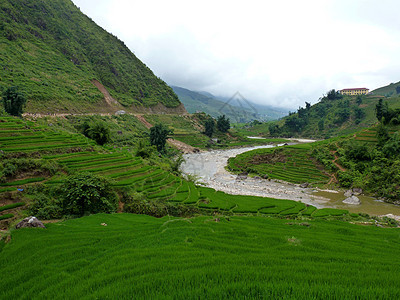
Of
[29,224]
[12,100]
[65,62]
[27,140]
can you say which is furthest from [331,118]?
[65,62]

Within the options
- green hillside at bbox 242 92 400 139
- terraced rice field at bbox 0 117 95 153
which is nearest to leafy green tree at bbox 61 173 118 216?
terraced rice field at bbox 0 117 95 153

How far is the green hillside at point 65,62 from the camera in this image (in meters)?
52.1

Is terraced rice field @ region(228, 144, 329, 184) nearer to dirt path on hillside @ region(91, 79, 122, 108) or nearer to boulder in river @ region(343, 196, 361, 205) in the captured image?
boulder in river @ region(343, 196, 361, 205)

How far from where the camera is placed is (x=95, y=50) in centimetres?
9844

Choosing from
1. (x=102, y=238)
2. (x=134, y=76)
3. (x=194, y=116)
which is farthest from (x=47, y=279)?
(x=134, y=76)

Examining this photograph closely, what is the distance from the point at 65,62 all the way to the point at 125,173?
7657 centimetres

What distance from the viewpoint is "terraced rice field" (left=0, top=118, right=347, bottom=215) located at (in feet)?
65.7

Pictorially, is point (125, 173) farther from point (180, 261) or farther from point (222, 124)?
point (222, 124)

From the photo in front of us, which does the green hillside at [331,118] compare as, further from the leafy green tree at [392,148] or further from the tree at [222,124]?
the leafy green tree at [392,148]

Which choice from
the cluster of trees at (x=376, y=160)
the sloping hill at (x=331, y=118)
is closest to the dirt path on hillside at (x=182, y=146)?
the cluster of trees at (x=376, y=160)

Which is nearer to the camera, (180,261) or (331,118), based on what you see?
(180,261)

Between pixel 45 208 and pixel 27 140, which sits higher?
pixel 27 140

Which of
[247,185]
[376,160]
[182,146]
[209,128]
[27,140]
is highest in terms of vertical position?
[209,128]

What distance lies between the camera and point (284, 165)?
46.0m
